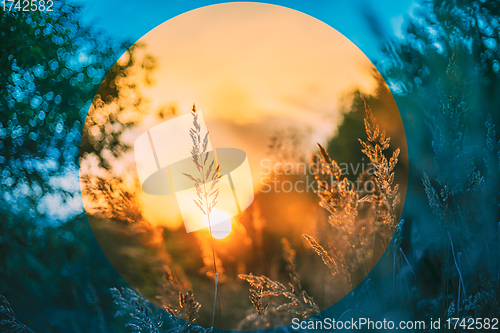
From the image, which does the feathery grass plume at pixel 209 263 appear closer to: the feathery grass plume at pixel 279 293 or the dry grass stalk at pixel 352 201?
the feathery grass plume at pixel 279 293

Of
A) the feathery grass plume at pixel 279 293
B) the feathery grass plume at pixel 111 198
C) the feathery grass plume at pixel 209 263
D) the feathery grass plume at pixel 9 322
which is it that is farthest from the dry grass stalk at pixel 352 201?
the feathery grass plume at pixel 9 322

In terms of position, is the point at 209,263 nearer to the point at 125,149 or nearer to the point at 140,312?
the point at 140,312

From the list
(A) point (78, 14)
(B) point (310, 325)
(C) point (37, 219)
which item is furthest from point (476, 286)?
(A) point (78, 14)

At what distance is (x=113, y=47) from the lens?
1534 millimetres

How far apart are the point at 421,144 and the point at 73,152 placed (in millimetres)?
2157

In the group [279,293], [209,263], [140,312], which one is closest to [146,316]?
[140,312]

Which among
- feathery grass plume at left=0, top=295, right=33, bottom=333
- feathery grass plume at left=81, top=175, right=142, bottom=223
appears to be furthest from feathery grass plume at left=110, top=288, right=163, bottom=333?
feathery grass plume at left=0, top=295, right=33, bottom=333

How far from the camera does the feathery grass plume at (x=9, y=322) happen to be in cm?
124

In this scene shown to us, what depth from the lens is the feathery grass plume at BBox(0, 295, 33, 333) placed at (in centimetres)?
124

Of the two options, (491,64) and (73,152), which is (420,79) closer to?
(491,64)

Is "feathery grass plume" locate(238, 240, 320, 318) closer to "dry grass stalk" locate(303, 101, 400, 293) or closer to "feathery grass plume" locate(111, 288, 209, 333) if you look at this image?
"dry grass stalk" locate(303, 101, 400, 293)

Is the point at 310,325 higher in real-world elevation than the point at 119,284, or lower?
lower

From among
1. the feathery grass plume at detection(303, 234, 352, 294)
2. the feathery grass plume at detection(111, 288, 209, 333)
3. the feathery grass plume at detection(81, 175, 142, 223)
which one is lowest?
the feathery grass plume at detection(111, 288, 209, 333)

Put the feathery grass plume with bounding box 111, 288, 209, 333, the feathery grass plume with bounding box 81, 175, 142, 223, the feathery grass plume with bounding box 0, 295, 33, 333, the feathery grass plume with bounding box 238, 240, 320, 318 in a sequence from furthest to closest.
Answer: the feathery grass plume with bounding box 81, 175, 142, 223, the feathery grass plume with bounding box 0, 295, 33, 333, the feathery grass plume with bounding box 111, 288, 209, 333, the feathery grass plume with bounding box 238, 240, 320, 318
